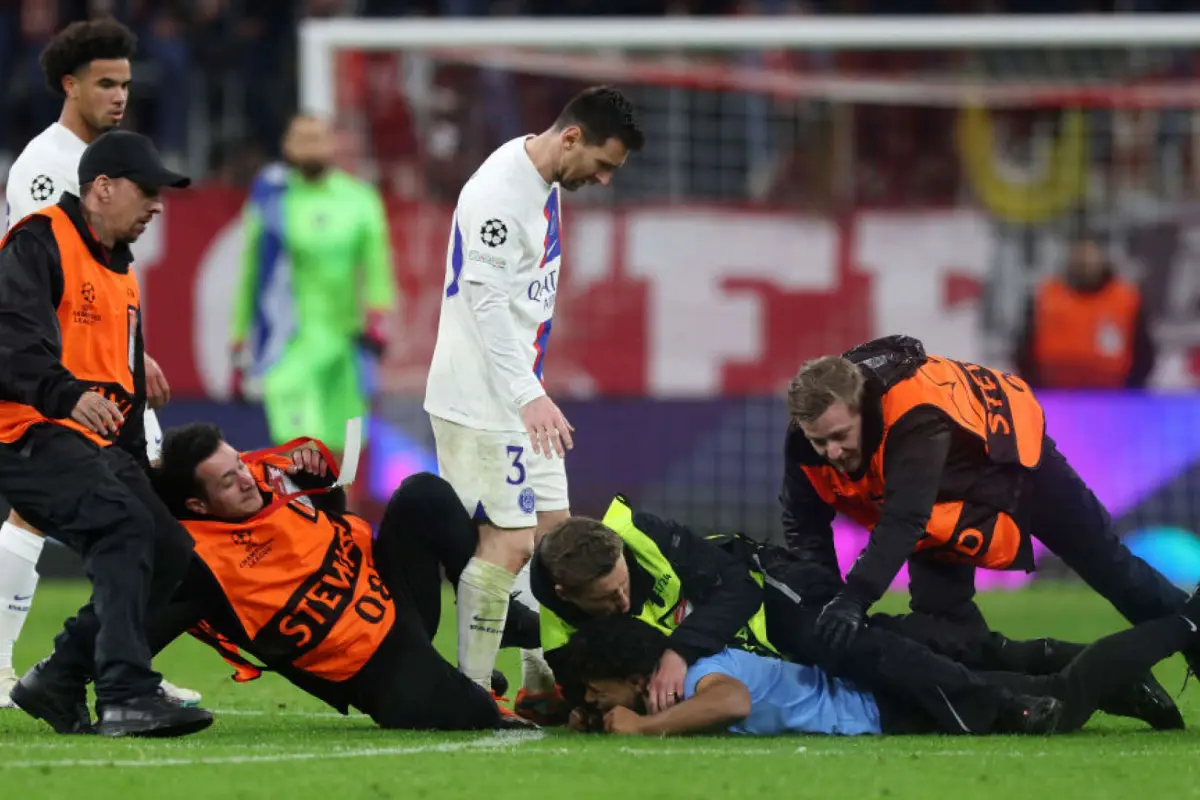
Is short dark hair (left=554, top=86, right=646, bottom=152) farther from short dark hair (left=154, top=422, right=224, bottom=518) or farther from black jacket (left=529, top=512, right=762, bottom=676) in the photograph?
short dark hair (left=154, top=422, right=224, bottom=518)

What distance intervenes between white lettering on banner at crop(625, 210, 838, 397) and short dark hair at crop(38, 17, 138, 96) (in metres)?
6.21

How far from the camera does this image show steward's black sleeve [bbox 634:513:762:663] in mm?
6793

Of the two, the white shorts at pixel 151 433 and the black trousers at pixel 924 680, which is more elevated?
the white shorts at pixel 151 433

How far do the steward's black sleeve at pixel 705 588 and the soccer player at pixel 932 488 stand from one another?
313 mm

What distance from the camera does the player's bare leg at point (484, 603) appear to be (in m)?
7.31

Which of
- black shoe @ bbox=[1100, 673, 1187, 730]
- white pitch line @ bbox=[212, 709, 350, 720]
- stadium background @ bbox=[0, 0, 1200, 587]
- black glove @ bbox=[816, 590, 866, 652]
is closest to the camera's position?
black glove @ bbox=[816, 590, 866, 652]

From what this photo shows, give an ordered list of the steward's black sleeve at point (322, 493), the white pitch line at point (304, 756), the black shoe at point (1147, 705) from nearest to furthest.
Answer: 1. the white pitch line at point (304, 756)
2. the black shoe at point (1147, 705)
3. the steward's black sleeve at point (322, 493)

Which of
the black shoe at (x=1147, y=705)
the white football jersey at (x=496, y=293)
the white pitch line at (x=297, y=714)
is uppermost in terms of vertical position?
the white football jersey at (x=496, y=293)

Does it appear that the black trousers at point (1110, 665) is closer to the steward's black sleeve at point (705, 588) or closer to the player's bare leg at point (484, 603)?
the steward's black sleeve at point (705, 588)

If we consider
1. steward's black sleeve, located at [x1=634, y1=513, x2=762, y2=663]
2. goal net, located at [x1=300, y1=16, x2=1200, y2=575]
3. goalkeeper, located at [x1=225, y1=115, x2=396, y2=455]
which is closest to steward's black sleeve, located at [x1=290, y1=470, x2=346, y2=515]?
steward's black sleeve, located at [x1=634, y1=513, x2=762, y2=663]

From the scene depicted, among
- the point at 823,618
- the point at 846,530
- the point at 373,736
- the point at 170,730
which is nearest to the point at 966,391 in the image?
the point at 823,618

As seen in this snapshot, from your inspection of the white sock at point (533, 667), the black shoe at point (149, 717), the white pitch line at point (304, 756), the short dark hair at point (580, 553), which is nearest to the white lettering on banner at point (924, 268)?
the white sock at point (533, 667)

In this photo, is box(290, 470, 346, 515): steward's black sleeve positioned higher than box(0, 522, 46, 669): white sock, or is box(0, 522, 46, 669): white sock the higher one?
box(290, 470, 346, 515): steward's black sleeve

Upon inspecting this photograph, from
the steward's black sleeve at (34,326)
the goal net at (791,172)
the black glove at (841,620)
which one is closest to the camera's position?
the steward's black sleeve at (34,326)
